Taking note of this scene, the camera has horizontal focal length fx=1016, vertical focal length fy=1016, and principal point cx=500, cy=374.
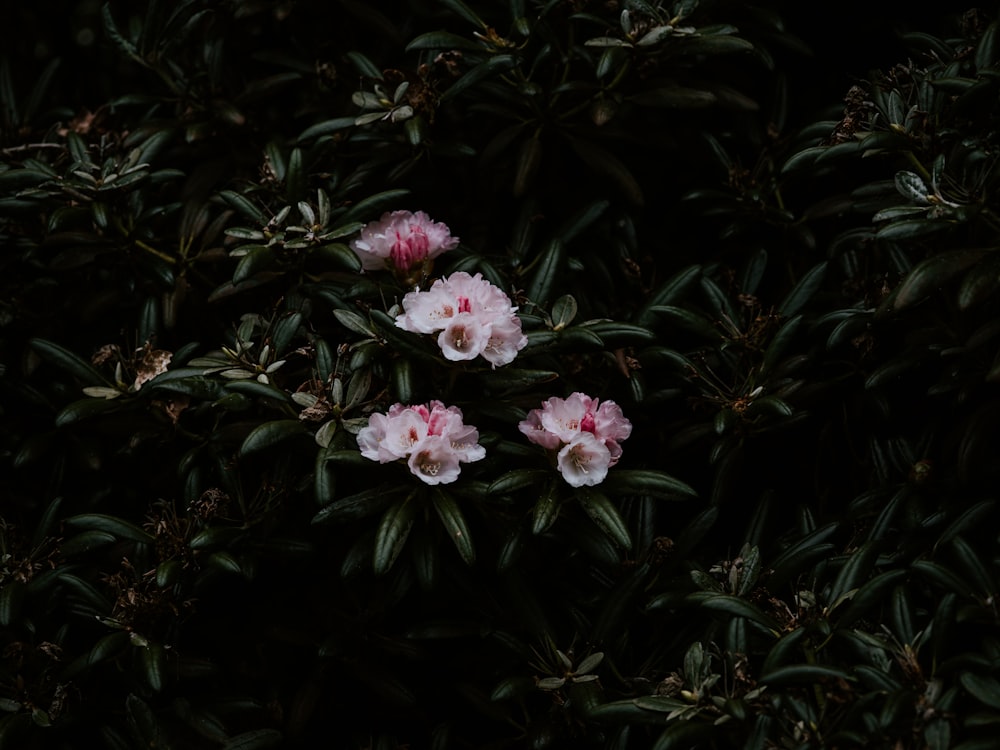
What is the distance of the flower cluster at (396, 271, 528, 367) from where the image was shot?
1639 mm

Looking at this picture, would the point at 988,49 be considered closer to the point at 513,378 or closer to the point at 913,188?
the point at 913,188

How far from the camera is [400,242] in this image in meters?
1.83

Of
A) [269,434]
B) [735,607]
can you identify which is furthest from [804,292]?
[269,434]

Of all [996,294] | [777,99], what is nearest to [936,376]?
[996,294]

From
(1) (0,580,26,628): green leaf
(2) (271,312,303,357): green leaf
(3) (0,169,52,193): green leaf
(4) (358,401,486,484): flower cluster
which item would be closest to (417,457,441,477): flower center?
(4) (358,401,486,484): flower cluster

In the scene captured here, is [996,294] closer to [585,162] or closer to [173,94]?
[585,162]

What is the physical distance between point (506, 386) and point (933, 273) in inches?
28.3

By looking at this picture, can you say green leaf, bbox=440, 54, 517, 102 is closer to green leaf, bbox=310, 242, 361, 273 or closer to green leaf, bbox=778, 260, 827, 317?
green leaf, bbox=310, 242, 361, 273

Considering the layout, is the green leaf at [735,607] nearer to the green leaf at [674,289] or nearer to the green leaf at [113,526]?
the green leaf at [674,289]

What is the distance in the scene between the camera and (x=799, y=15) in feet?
7.93

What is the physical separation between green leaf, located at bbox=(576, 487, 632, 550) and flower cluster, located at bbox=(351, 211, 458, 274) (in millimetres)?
526

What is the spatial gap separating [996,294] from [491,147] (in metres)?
1.00

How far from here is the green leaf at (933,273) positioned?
163 cm

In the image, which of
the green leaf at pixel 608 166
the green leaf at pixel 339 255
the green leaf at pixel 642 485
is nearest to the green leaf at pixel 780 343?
the green leaf at pixel 642 485
